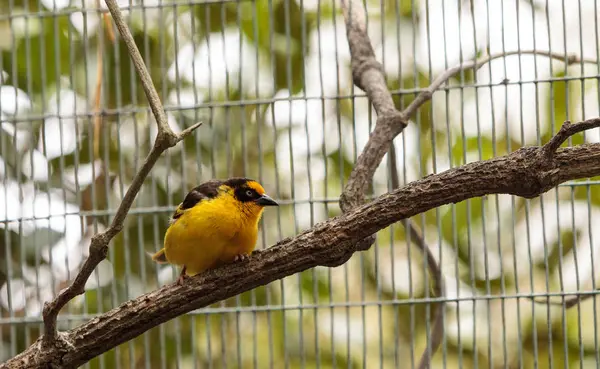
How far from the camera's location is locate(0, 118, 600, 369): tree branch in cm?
226

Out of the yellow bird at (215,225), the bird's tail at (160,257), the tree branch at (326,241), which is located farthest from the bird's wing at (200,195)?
the tree branch at (326,241)

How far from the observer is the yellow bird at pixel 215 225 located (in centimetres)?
271

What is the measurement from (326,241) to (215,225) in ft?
1.80

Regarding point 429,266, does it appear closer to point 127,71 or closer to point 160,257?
point 160,257

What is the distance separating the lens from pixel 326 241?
2369 mm

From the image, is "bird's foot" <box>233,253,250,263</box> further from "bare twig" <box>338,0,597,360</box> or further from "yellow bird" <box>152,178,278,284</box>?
"bare twig" <box>338,0,597,360</box>

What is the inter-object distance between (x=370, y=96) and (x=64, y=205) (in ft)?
4.76

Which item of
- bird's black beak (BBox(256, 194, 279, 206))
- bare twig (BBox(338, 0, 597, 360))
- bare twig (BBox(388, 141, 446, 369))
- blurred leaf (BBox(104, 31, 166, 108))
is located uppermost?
blurred leaf (BBox(104, 31, 166, 108))

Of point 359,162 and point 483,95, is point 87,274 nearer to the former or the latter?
point 359,162

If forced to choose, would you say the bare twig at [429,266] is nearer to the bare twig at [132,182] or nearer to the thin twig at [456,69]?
the thin twig at [456,69]

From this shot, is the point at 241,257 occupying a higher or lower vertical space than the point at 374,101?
lower

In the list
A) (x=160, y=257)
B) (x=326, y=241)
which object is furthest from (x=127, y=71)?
(x=326, y=241)

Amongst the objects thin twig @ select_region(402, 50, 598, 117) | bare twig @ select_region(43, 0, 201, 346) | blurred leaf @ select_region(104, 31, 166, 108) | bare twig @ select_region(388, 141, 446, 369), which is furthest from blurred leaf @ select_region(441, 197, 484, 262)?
bare twig @ select_region(43, 0, 201, 346)

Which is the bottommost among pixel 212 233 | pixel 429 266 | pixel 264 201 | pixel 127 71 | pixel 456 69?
pixel 429 266
